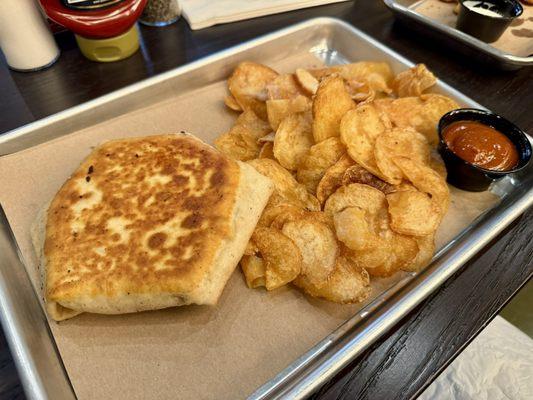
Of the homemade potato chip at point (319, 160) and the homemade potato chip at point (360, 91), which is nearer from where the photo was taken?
the homemade potato chip at point (319, 160)

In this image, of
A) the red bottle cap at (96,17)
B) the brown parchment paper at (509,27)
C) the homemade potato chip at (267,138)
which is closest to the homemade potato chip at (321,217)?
the homemade potato chip at (267,138)

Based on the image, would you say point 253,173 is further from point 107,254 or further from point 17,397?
point 17,397

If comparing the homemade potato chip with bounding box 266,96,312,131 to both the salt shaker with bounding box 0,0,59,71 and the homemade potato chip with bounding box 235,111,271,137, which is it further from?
the salt shaker with bounding box 0,0,59,71

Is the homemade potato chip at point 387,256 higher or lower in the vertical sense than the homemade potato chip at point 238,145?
lower

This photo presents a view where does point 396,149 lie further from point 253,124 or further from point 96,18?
point 96,18

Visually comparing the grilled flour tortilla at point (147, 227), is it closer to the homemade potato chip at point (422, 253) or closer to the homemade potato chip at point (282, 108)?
the homemade potato chip at point (282, 108)
